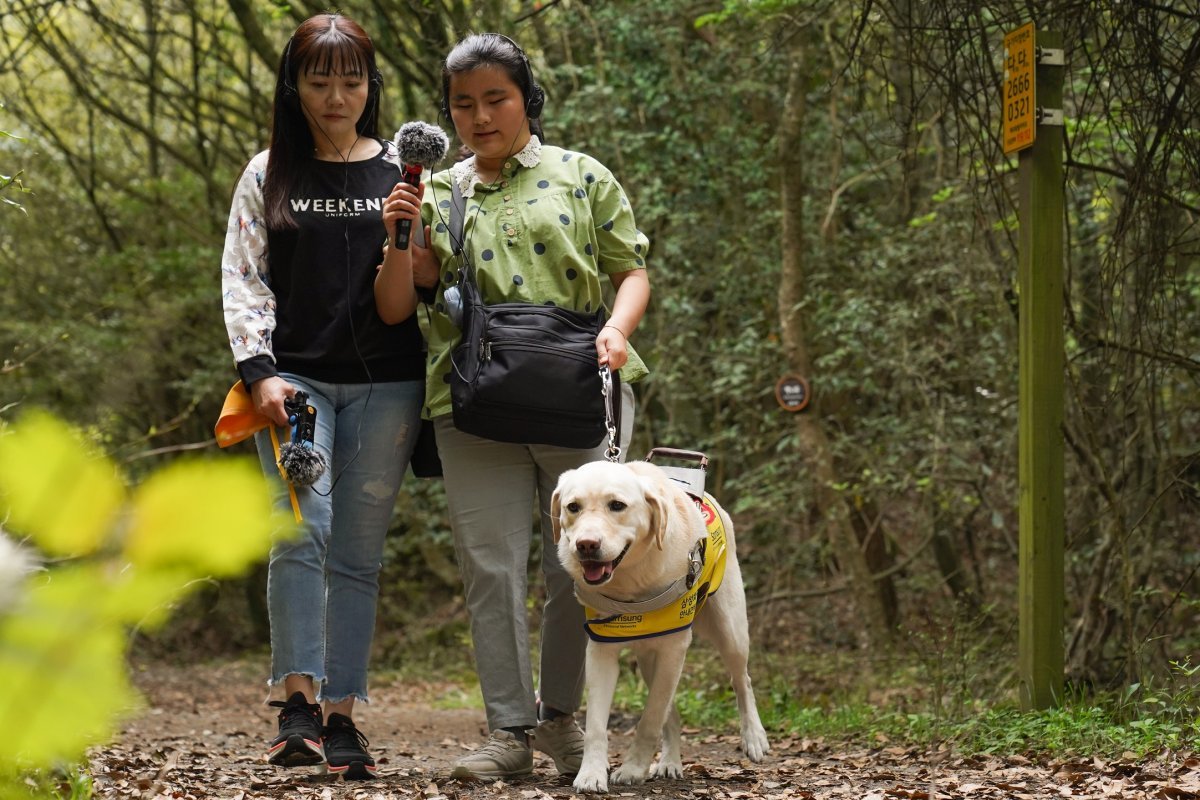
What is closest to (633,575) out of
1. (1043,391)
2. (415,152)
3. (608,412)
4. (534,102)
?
(608,412)

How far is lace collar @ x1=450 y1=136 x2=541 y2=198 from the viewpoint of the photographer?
156 inches

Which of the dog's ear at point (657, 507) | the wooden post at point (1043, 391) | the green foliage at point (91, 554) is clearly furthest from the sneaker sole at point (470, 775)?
the green foliage at point (91, 554)

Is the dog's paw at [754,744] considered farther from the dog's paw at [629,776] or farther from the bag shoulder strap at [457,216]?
the bag shoulder strap at [457,216]

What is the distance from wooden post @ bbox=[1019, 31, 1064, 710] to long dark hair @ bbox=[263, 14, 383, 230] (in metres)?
2.41

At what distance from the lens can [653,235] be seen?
968 cm

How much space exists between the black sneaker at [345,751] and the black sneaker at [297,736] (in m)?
0.06

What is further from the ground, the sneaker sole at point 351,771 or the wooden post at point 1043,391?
the wooden post at point 1043,391

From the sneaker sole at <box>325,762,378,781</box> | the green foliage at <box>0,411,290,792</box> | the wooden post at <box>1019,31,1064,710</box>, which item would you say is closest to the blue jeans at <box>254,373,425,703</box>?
the sneaker sole at <box>325,762,378,781</box>

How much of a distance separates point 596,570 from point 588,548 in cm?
10

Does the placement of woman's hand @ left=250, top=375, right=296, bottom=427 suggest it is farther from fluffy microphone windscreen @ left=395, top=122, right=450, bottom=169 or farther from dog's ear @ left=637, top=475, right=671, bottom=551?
dog's ear @ left=637, top=475, right=671, bottom=551

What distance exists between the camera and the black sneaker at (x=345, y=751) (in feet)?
12.2

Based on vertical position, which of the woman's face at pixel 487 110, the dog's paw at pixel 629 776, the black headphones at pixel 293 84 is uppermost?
the black headphones at pixel 293 84

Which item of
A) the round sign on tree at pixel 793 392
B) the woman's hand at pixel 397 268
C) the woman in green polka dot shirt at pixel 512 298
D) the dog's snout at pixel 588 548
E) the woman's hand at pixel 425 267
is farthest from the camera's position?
the round sign on tree at pixel 793 392

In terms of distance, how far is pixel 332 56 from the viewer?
3814 mm
